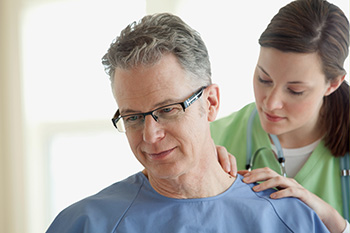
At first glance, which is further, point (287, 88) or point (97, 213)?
point (287, 88)

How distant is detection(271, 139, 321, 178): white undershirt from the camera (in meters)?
1.96

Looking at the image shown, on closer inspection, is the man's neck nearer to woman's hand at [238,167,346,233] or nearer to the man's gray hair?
woman's hand at [238,167,346,233]

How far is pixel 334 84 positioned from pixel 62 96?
1.92m

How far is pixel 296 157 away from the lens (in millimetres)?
1988

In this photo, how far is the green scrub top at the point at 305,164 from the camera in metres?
1.89

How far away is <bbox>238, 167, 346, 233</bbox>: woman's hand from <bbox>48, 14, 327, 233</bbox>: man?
0.03m

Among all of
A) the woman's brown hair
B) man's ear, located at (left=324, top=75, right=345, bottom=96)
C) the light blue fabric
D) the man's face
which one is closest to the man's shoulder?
the light blue fabric

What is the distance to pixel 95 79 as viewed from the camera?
3.20m

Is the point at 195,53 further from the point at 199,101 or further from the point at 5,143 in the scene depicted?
the point at 5,143

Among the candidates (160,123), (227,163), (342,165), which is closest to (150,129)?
(160,123)

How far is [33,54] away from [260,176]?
2067mm

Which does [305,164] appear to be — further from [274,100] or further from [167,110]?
[167,110]

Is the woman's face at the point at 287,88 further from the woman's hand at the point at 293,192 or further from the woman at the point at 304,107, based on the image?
the woman's hand at the point at 293,192

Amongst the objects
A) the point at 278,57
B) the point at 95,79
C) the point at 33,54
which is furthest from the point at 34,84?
the point at 278,57
